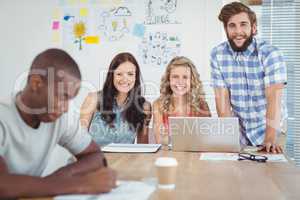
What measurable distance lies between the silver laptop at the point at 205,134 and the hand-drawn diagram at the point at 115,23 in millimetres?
1687

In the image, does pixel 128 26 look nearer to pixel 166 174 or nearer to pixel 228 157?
pixel 228 157

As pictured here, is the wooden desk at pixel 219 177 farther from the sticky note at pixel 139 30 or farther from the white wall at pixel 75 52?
the sticky note at pixel 139 30

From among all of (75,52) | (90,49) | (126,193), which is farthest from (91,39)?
(126,193)

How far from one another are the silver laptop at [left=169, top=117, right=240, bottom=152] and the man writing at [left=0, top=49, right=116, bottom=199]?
2.63ft

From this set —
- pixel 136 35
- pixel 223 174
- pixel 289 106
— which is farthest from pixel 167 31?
pixel 223 174

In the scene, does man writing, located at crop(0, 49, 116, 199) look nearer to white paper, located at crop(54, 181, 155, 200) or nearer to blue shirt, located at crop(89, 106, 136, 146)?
white paper, located at crop(54, 181, 155, 200)

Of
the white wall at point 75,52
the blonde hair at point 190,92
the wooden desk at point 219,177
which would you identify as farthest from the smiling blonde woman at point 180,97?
the wooden desk at point 219,177

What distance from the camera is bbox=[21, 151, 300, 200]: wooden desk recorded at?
4.49 ft

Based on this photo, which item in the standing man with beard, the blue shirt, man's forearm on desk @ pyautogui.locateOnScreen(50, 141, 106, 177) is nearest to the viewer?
man's forearm on desk @ pyautogui.locateOnScreen(50, 141, 106, 177)

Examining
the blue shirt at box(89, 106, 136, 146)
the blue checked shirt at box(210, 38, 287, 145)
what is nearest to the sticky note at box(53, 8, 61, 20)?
the blue shirt at box(89, 106, 136, 146)

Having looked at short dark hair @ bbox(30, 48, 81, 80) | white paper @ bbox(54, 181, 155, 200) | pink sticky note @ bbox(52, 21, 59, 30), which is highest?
pink sticky note @ bbox(52, 21, 59, 30)

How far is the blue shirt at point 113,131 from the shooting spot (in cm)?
303

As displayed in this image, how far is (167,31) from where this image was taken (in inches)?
143

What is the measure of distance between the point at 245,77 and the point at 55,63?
196 centimetres
